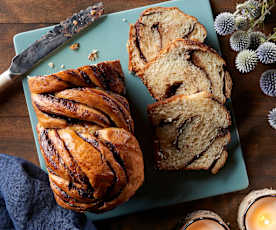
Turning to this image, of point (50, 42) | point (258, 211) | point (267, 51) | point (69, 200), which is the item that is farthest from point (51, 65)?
point (258, 211)

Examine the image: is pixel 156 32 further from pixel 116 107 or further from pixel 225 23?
pixel 116 107

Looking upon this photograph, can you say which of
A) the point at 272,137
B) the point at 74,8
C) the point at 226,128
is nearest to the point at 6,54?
the point at 74,8

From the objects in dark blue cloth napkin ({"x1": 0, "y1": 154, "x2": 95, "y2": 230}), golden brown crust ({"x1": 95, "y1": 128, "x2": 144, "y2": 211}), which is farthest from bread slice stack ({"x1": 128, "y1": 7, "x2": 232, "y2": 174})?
dark blue cloth napkin ({"x1": 0, "y1": 154, "x2": 95, "y2": 230})

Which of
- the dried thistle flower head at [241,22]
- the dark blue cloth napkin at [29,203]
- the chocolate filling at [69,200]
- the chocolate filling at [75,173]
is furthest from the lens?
the dried thistle flower head at [241,22]

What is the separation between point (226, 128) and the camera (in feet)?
6.95

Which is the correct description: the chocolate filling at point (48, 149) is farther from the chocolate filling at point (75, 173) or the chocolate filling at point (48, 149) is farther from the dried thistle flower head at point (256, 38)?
the dried thistle flower head at point (256, 38)

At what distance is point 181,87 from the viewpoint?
2105 millimetres

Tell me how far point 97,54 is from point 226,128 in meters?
0.90

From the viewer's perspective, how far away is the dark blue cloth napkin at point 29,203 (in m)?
1.94

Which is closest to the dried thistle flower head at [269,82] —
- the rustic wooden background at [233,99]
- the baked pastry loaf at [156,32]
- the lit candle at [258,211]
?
the rustic wooden background at [233,99]

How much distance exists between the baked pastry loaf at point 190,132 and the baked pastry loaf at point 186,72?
0.28ft

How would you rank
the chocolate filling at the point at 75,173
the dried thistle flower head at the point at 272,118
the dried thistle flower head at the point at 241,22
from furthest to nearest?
the dried thistle flower head at the point at 272,118
the dried thistle flower head at the point at 241,22
the chocolate filling at the point at 75,173

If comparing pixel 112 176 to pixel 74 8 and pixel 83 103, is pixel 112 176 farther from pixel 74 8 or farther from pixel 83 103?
pixel 74 8

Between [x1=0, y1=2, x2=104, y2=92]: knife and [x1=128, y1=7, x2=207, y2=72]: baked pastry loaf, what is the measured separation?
27 cm
